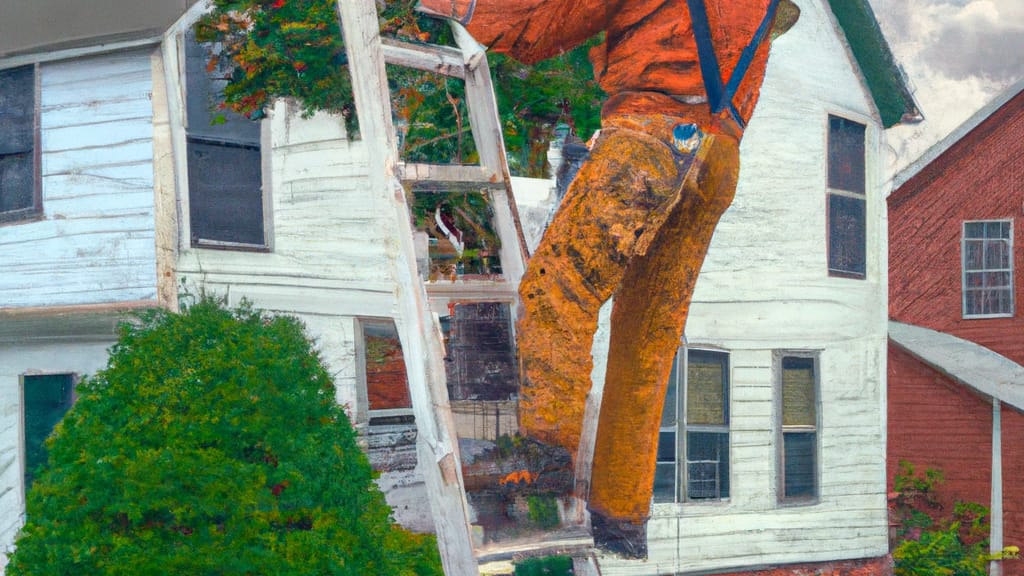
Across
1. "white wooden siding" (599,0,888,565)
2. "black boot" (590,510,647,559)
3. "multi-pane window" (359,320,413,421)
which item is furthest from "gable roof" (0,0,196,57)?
"black boot" (590,510,647,559)

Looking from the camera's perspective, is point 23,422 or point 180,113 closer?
point 180,113

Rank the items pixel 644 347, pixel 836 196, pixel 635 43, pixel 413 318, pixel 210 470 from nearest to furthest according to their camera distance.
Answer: pixel 210 470 < pixel 413 318 < pixel 635 43 < pixel 644 347 < pixel 836 196

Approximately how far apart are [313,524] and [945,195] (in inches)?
124

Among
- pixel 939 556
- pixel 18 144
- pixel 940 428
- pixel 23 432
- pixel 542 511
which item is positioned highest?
pixel 18 144

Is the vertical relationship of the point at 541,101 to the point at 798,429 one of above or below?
above

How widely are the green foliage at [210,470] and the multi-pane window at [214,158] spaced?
278 mm

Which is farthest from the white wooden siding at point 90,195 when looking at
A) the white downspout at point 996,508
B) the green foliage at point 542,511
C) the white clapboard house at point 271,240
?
the white downspout at point 996,508

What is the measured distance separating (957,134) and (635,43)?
1.70 m

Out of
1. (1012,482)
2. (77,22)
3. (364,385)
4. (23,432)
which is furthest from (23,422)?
(1012,482)

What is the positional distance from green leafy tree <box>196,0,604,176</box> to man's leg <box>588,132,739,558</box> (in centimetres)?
64

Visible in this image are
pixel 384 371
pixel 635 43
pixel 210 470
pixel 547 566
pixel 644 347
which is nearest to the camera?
pixel 210 470

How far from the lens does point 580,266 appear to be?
458cm

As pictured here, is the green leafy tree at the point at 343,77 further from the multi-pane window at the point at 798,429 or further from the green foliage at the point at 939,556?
the green foliage at the point at 939,556

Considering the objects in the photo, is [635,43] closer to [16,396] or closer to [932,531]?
[932,531]
